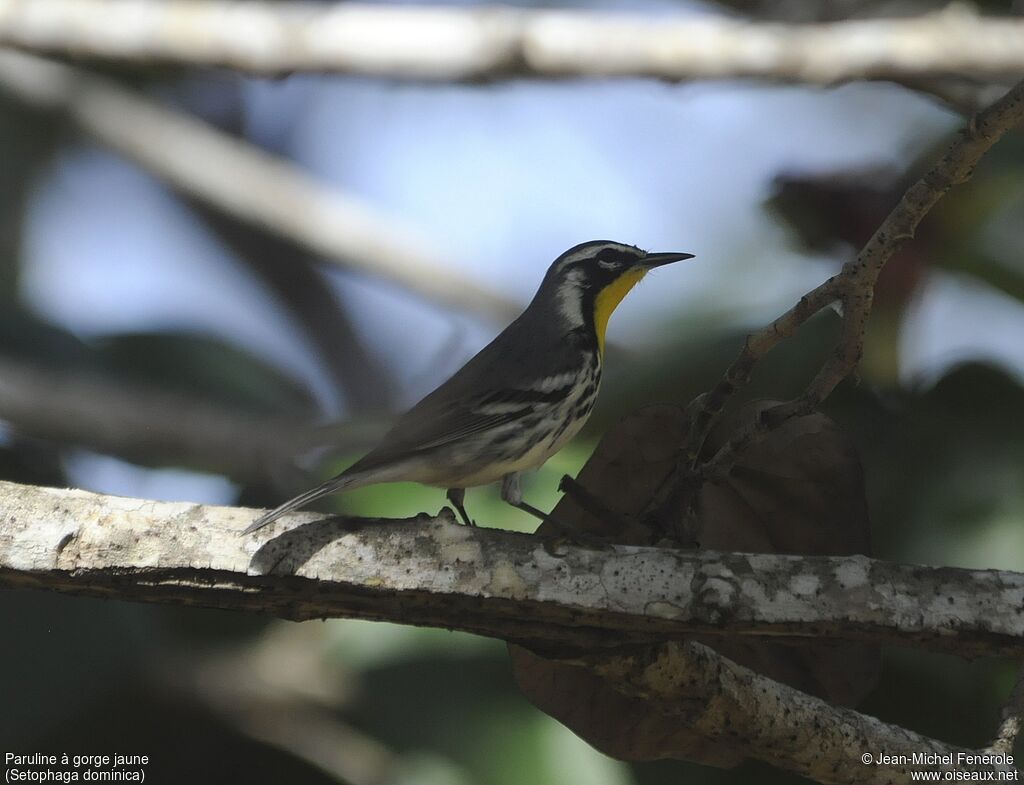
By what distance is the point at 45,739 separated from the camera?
4.38 m

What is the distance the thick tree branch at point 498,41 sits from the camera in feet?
15.3

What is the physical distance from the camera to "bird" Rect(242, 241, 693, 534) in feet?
11.1

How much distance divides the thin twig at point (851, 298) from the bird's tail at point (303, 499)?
35.5 inches

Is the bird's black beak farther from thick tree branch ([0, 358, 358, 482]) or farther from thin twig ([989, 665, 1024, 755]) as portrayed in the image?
thick tree branch ([0, 358, 358, 482])

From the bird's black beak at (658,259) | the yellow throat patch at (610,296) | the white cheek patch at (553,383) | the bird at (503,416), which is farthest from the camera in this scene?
the yellow throat patch at (610,296)

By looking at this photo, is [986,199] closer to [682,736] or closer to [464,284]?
[682,736]

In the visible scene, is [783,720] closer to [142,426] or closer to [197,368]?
[142,426]

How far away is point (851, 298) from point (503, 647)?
95.0 inches

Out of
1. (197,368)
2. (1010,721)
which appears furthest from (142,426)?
(1010,721)

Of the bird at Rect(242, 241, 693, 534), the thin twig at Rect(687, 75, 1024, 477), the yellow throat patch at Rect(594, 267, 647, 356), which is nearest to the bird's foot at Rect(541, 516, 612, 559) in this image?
the bird at Rect(242, 241, 693, 534)

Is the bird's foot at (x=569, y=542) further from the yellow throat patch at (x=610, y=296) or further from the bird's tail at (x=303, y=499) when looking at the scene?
the yellow throat patch at (x=610, y=296)

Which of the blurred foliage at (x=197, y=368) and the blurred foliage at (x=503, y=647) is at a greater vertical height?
the blurred foliage at (x=197, y=368)

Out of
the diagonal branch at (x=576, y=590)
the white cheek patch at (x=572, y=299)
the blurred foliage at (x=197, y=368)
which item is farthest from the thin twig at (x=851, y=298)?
the blurred foliage at (x=197, y=368)

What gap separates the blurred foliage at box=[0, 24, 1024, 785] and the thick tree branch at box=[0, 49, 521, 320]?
7.83 ft
